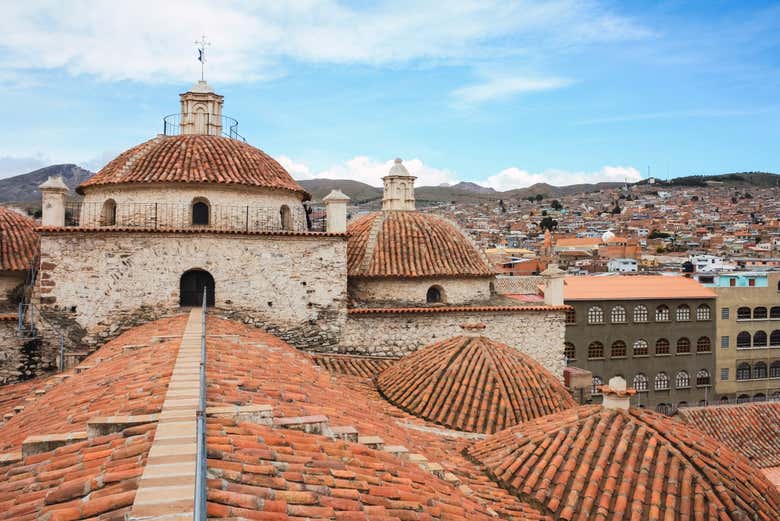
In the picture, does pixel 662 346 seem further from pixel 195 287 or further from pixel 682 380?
pixel 195 287

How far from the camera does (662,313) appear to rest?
31.5 m

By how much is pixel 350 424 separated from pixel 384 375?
19.1ft

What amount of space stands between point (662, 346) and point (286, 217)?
2469cm

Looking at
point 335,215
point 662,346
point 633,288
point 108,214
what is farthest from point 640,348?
point 108,214

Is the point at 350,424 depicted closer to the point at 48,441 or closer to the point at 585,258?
the point at 48,441

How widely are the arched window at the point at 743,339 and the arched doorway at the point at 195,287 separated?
100ft

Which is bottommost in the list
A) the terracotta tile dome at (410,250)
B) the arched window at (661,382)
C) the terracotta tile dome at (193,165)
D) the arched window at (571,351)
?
the arched window at (661,382)

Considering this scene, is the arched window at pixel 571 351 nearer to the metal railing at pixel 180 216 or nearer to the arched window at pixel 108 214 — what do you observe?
the metal railing at pixel 180 216

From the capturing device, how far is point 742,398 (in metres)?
32.8

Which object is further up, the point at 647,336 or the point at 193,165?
the point at 193,165

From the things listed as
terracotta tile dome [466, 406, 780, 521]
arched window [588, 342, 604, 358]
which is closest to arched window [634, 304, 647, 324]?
arched window [588, 342, 604, 358]

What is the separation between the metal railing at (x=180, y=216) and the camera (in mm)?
12883

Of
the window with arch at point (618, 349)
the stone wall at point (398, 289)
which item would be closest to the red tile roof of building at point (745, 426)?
the window with arch at point (618, 349)

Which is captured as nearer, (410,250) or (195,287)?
(195,287)
